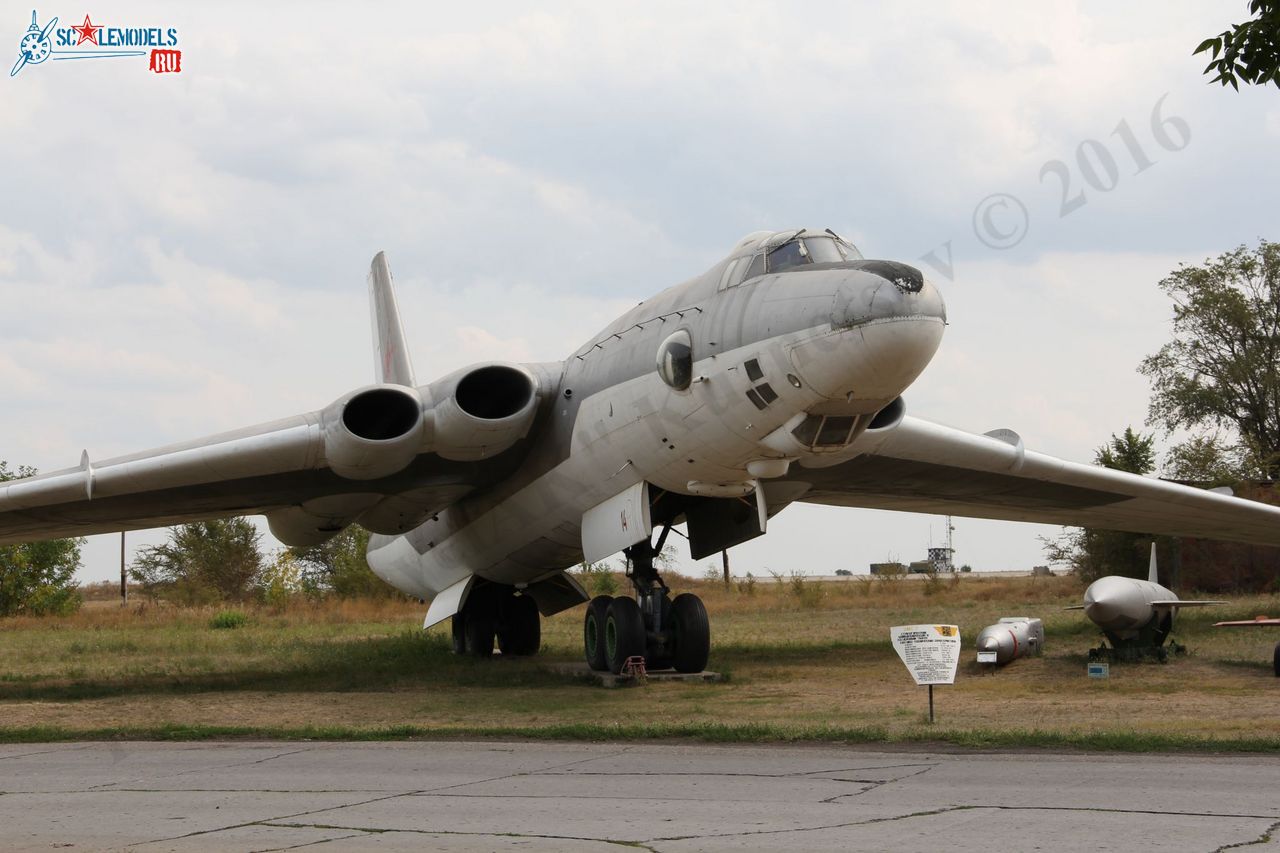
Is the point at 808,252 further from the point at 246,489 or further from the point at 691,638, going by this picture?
the point at 246,489

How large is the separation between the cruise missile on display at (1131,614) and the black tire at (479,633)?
785 centimetres

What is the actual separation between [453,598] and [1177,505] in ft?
31.9

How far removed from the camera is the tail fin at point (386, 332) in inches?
Result: 754

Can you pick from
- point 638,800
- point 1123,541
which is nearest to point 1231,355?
point 1123,541

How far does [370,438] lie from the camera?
13602mm

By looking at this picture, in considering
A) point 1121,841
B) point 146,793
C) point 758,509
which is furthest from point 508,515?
A: point 1121,841

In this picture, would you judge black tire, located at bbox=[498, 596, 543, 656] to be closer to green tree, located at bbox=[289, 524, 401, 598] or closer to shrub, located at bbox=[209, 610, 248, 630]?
shrub, located at bbox=[209, 610, 248, 630]

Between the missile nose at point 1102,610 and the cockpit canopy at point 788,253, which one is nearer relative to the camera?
the cockpit canopy at point 788,253

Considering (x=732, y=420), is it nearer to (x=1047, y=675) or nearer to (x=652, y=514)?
(x=652, y=514)

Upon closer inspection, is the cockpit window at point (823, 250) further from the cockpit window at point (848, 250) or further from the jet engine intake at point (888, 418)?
the jet engine intake at point (888, 418)

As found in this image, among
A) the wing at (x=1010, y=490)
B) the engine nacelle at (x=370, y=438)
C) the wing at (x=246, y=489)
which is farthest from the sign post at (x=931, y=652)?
the wing at (x=246, y=489)

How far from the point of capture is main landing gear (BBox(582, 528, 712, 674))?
518 inches

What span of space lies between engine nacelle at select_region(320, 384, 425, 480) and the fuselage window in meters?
2.88

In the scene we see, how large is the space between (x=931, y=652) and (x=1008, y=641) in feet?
18.7
